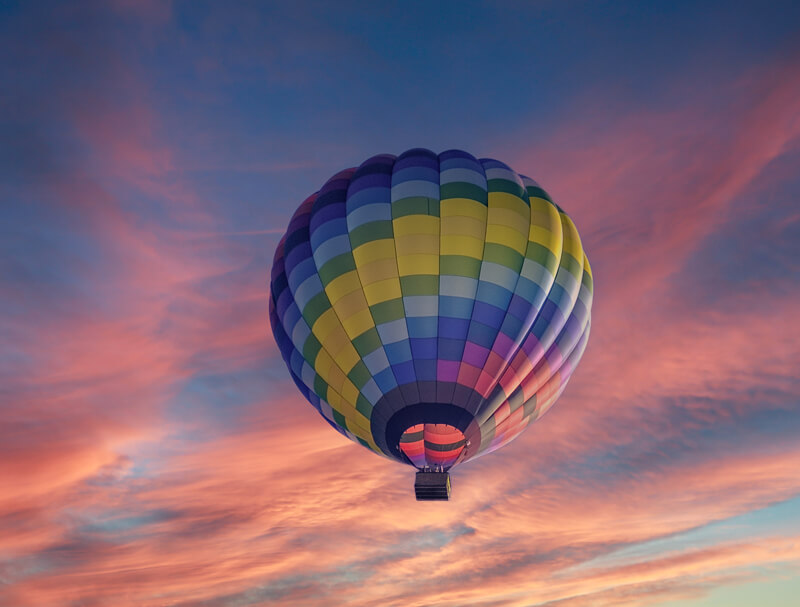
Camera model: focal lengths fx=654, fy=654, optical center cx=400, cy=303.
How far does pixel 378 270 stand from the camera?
19219 millimetres

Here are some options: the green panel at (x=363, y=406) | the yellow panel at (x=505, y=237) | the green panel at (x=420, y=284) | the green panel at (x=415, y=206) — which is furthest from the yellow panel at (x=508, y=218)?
the green panel at (x=363, y=406)

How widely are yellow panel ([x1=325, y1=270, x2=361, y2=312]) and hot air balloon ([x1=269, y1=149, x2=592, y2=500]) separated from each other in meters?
0.04

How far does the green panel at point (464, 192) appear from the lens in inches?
789

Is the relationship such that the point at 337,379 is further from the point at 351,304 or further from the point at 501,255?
the point at 501,255

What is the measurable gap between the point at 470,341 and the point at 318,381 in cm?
512

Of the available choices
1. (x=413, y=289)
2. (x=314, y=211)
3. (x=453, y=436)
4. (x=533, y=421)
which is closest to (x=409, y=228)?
(x=413, y=289)

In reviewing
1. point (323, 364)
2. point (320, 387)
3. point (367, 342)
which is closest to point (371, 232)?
point (367, 342)

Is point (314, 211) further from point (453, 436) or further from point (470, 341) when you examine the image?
point (453, 436)

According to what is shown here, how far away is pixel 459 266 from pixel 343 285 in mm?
3489

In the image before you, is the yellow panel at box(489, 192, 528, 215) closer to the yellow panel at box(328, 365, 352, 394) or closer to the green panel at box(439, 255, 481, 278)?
the green panel at box(439, 255, 481, 278)

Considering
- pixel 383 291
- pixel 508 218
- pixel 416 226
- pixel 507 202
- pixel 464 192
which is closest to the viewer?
pixel 383 291

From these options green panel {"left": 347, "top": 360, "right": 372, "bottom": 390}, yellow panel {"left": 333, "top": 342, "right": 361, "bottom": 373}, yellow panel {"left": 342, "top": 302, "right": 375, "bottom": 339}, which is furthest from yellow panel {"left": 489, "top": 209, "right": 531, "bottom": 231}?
green panel {"left": 347, "top": 360, "right": 372, "bottom": 390}

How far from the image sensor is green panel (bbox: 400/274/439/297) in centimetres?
1889

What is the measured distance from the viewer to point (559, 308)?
2042 centimetres
